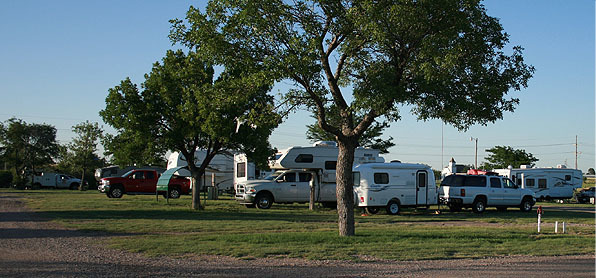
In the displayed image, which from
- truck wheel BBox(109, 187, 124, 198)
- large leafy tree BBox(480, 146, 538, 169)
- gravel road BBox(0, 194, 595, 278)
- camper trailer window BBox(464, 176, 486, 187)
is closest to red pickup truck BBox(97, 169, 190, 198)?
truck wheel BBox(109, 187, 124, 198)

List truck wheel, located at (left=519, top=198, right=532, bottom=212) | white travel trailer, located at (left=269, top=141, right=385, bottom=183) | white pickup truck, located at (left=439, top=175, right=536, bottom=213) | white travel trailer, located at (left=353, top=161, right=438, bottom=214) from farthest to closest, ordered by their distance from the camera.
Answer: truck wheel, located at (left=519, top=198, right=532, bottom=212) → white travel trailer, located at (left=269, top=141, right=385, bottom=183) → white pickup truck, located at (left=439, top=175, right=536, bottom=213) → white travel trailer, located at (left=353, top=161, right=438, bottom=214)

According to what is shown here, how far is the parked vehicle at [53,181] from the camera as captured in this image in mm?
54094

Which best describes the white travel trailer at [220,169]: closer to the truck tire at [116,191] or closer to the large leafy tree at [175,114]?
the truck tire at [116,191]

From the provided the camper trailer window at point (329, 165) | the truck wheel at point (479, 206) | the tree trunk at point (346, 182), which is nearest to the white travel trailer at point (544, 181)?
the truck wheel at point (479, 206)

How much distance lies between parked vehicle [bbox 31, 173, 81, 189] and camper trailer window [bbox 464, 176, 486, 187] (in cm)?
4013

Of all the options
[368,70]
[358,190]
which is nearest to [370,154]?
[358,190]

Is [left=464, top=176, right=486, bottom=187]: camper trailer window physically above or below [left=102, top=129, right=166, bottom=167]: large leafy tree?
below

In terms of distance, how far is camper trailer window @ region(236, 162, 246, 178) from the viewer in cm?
3300

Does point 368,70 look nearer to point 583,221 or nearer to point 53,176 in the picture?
point 583,221

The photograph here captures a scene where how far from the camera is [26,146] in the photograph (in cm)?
6038

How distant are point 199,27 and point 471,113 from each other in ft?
21.5

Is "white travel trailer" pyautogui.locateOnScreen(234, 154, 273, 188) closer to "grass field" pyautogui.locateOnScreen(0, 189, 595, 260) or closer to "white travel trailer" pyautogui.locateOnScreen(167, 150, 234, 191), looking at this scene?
"white travel trailer" pyautogui.locateOnScreen(167, 150, 234, 191)

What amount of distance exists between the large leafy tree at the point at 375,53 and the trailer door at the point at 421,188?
1182 cm

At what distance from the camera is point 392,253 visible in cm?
1200
